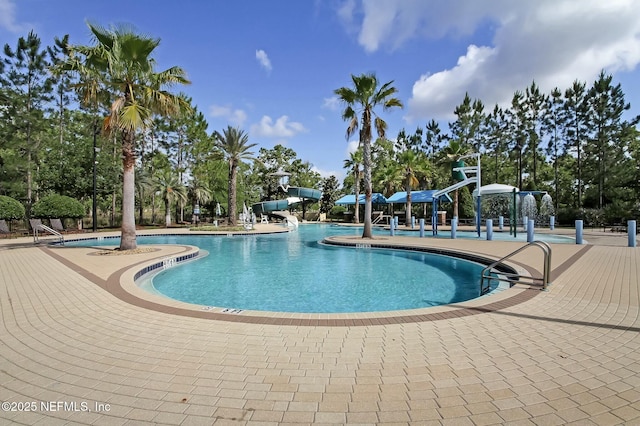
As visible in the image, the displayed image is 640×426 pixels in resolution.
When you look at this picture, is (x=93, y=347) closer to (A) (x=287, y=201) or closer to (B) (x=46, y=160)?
(B) (x=46, y=160)

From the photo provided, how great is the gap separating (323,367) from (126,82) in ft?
41.8

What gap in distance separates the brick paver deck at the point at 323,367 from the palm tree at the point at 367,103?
12989mm

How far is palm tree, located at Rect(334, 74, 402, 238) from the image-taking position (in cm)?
1666

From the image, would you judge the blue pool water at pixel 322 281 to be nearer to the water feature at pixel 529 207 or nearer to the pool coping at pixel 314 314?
the pool coping at pixel 314 314

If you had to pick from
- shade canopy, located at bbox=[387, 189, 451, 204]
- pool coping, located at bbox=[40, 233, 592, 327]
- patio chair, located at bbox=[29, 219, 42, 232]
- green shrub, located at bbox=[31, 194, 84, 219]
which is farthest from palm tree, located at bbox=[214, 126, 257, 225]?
pool coping, located at bbox=[40, 233, 592, 327]

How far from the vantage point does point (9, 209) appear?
1972cm

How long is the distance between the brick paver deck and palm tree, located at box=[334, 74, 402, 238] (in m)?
13.0

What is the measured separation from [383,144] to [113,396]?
149 ft

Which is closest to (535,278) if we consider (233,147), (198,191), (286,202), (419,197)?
(233,147)

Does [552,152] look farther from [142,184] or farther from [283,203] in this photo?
[142,184]

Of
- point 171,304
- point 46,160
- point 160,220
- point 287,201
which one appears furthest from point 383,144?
point 171,304

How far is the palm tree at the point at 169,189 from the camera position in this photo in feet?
98.8

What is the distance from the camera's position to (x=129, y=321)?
4.66 meters

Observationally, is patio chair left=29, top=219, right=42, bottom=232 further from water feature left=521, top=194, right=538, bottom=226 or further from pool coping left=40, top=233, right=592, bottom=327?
water feature left=521, top=194, right=538, bottom=226
